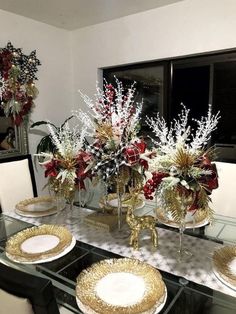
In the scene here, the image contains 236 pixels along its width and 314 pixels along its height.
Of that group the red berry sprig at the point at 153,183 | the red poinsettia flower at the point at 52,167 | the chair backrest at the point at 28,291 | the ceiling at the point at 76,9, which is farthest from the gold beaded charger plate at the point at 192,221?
the ceiling at the point at 76,9

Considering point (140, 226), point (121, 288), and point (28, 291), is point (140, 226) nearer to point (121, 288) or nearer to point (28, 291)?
point (121, 288)

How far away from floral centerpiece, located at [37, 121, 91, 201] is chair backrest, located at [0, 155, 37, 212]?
2.64 ft

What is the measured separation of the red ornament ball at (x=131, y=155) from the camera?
1.30m

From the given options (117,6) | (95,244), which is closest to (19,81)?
(117,6)

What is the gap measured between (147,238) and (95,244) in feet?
0.91

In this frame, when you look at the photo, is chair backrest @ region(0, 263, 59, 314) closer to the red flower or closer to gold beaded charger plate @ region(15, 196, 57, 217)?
the red flower

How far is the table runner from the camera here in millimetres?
1088

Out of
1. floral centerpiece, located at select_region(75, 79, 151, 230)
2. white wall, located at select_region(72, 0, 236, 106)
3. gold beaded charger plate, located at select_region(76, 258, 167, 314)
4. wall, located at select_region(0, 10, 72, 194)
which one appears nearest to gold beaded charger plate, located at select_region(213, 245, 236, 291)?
gold beaded charger plate, located at select_region(76, 258, 167, 314)

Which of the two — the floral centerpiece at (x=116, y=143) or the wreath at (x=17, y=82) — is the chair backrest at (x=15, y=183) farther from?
the floral centerpiece at (x=116, y=143)

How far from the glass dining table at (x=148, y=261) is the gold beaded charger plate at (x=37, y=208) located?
0.14 metres

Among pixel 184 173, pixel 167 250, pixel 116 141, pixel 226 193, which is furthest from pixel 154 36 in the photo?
pixel 167 250

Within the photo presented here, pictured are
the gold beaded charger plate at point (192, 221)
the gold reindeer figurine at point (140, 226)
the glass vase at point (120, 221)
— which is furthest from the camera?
the gold beaded charger plate at point (192, 221)

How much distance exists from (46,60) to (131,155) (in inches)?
104

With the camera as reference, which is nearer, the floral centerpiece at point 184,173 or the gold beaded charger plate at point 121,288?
the gold beaded charger plate at point 121,288
